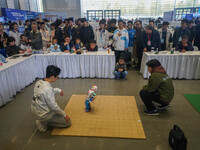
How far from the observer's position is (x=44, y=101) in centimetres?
201

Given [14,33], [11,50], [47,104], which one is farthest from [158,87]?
[14,33]

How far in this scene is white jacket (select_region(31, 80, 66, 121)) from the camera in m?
1.96

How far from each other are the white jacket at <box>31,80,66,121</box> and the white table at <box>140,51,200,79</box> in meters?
2.91

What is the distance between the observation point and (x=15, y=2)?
37.1 feet

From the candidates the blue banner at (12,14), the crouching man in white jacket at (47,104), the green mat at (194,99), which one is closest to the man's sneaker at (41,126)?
the crouching man in white jacket at (47,104)

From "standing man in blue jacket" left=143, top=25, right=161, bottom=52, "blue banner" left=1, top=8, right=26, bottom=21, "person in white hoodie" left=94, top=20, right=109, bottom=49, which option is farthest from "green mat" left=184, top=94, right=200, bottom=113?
"blue banner" left=1, top=8, right=26, bottom=21

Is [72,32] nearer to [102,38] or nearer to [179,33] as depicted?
[102,38]

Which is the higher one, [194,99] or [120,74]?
[120,74]

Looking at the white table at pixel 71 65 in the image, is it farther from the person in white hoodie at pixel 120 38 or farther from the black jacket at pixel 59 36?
the black jacket at pixel 59 36

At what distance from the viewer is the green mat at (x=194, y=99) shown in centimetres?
290

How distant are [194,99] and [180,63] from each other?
1.26 m

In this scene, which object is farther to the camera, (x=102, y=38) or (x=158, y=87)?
(x=102, y=38)

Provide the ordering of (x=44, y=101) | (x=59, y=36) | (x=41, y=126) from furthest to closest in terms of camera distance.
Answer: (x=59, y=36) < (x=41, y=126) < (x=44, y=101)

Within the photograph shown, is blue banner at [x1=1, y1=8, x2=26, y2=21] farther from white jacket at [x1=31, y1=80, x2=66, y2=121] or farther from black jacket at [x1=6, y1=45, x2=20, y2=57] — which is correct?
white jacket at [x1=31, y1=80, x2=66, y2=121]
